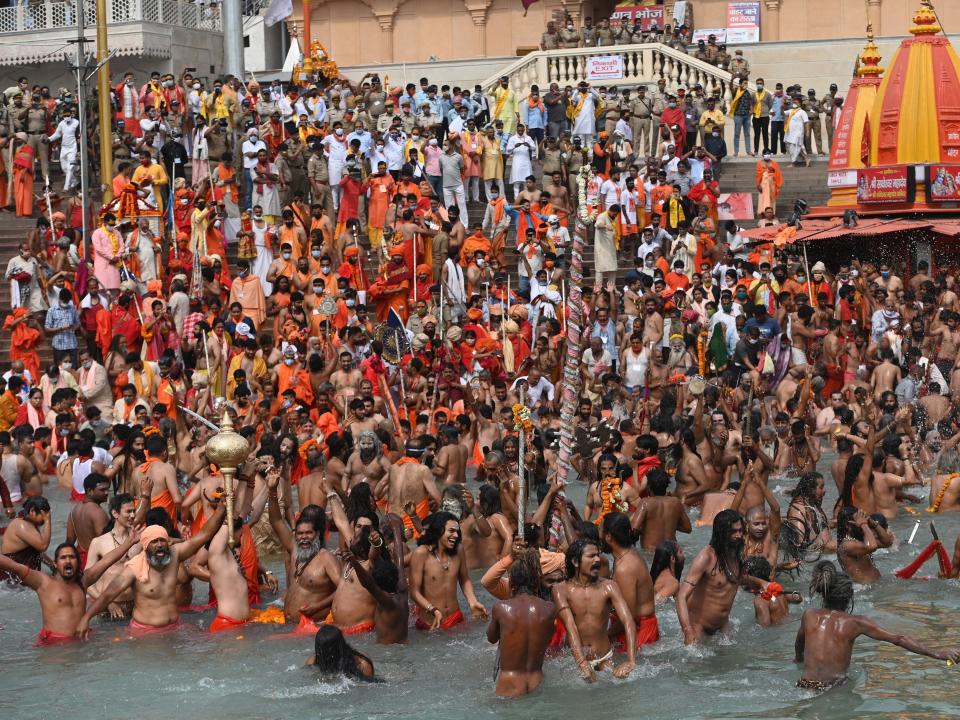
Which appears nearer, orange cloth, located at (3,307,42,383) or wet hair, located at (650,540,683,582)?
wet hair, located at (650,540,683,582)

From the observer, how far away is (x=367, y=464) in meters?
13.7

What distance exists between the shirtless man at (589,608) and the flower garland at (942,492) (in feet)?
15.8

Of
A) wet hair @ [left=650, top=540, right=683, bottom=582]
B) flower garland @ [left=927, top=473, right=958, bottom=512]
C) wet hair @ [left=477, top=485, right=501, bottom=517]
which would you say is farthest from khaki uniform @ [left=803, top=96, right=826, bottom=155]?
wet hair @ [left=650, top=540, right=683, bottom=582]

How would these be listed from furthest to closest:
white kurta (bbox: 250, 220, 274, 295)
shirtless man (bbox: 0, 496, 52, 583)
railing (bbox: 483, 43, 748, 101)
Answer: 1. railing (bbox: 483, 43, 748, 101)
2. white kurta (bbox: 250, 220, 274, 295)
3. shirtless man (bbox: 0, 496, 52, 583)

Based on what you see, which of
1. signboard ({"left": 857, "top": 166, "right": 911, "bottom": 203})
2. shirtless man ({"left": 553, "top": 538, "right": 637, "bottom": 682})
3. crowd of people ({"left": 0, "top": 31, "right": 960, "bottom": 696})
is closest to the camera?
shirtless man ({"left": 553, "top": 538, "right": 637, "bottom": 682})

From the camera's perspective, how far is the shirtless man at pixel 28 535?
1231cm

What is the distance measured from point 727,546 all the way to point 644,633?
739 mm

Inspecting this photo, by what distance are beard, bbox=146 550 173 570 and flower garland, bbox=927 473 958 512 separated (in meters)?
6.35

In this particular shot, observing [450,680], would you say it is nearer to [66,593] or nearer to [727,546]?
[727,546]

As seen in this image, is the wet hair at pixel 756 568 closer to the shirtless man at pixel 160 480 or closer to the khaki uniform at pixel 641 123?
the shirtless man at pixel 160 480

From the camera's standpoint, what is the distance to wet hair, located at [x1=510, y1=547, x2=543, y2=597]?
9.95 metres

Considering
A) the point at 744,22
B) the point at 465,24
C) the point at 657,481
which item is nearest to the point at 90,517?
the point at 657,481

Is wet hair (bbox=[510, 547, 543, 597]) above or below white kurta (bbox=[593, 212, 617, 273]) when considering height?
below

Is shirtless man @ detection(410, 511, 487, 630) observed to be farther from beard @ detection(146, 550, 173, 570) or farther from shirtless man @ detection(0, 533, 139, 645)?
shirtless man @ detection(0, 533, 139, 645)
